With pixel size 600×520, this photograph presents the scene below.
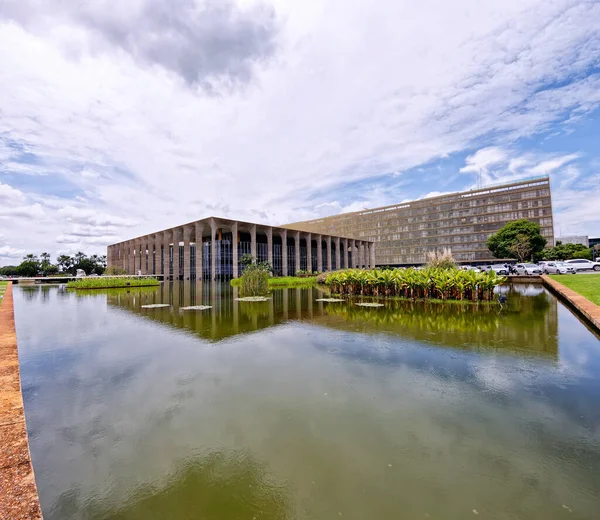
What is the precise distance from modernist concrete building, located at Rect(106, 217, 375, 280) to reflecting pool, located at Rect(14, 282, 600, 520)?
118 feet

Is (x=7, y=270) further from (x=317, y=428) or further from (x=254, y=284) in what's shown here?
(x=317, y=428)

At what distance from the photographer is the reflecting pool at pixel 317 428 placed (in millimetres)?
2682

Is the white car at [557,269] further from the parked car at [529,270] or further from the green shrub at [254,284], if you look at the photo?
the green shrub at [254,284]

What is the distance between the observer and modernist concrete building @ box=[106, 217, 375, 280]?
149 ft

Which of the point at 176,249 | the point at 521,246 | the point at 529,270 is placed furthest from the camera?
the point at 521,246

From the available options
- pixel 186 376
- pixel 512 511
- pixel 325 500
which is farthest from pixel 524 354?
pixel 186 376

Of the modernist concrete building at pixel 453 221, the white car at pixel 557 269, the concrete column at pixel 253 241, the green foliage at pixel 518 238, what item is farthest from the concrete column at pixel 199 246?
the modernist concrete building at pixel 453 221

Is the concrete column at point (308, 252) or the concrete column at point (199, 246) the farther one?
the concrete column at point (308, 252)

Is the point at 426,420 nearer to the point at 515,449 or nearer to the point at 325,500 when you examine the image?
the point at 515,449

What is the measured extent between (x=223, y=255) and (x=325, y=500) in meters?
46.6

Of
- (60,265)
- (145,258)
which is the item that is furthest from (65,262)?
(145,258)

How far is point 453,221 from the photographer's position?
86812mm

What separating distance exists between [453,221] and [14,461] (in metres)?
96.1

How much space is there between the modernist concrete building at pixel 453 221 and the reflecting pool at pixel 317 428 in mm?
83763
